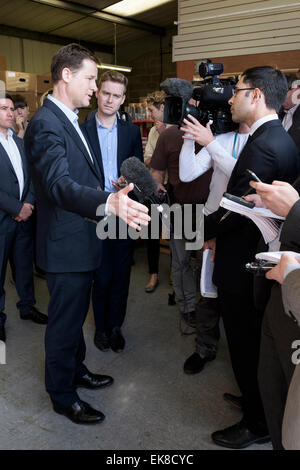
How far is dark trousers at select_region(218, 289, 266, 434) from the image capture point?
183 cm

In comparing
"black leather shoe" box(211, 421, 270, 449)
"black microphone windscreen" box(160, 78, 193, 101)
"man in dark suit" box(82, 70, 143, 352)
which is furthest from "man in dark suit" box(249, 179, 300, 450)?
"man in dark suit" box(82, 70, 143, 352)

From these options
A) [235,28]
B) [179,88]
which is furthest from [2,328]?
[235,28]

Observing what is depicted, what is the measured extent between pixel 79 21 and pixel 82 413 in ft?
30.8

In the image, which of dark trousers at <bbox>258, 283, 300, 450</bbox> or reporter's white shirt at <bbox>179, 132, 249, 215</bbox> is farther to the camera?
reporter's white shirt at <bbox>179, 132, 249, 215</bbox>

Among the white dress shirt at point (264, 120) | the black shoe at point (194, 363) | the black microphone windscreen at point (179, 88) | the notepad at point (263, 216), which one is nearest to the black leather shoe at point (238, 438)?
the black shoe at point (194, 363)

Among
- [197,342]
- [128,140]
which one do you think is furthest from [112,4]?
[197,342]

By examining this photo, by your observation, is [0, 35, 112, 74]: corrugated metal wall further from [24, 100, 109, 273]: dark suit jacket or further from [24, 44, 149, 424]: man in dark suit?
[24, 100, 109, 273]: dark suit jacket

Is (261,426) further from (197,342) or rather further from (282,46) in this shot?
(282,46)

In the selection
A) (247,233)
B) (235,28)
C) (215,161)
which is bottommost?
(247,233)

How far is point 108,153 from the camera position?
264cm

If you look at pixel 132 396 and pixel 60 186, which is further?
pixel 132 396

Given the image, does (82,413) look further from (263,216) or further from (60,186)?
(263,216)

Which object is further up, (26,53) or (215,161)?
(26,53)

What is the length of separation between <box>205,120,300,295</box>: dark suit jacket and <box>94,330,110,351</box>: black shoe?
1.24 m
